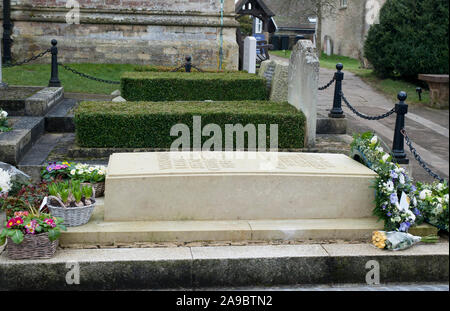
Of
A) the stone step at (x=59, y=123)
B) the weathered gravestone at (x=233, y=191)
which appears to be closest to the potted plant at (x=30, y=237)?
the weathered gravestone at (x=233, y=191)

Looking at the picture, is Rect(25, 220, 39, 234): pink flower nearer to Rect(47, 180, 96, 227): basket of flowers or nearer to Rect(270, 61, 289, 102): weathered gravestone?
Rect(47, 180, 96, 227): basket of flowers

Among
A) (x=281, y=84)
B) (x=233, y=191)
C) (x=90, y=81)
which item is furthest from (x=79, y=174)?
(x=90, y=81)

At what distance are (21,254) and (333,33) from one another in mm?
36240

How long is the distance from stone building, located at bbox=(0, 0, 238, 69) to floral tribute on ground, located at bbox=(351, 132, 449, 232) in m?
14.1

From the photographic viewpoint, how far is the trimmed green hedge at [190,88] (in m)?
12.1

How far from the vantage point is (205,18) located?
63.7ft

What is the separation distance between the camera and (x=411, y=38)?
1867 cm

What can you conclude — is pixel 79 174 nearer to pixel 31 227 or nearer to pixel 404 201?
pixel 31 227

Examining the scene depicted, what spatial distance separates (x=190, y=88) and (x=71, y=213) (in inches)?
295

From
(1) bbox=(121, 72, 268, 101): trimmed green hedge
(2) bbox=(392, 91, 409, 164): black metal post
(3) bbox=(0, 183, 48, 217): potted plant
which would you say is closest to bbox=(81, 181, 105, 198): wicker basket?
(3) bbox=(0, 183, 48, 217): potted plant

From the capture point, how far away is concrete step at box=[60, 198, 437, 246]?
A: 521 cm

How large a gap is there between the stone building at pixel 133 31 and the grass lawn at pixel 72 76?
2.72 feet

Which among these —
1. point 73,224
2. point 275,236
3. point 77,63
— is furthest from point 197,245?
point 77,63

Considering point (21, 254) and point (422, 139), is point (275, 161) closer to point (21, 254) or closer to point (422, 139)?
point (21, 254)
